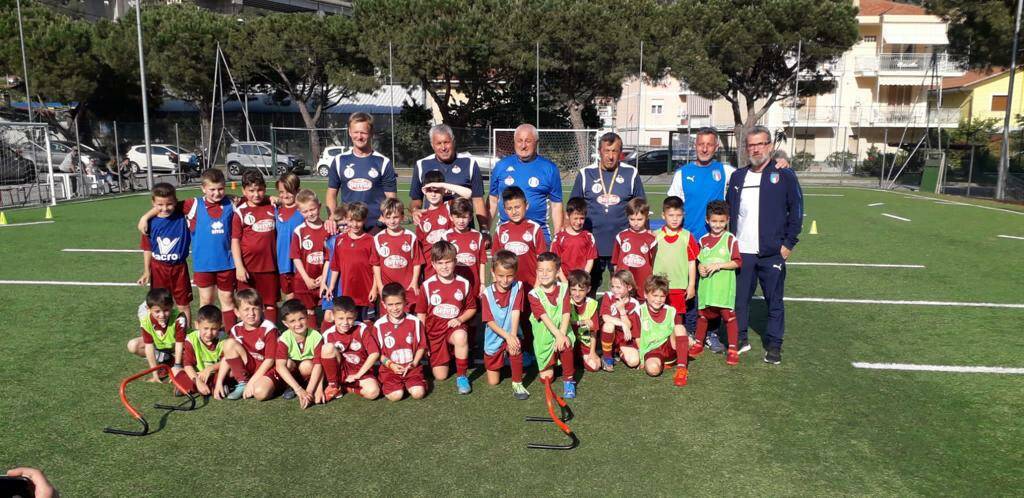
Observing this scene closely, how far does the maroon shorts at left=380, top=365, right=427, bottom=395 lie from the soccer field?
0.56 feet

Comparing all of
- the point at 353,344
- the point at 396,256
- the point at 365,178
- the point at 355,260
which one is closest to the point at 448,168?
the point at 365,178

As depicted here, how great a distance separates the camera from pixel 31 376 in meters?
5.39

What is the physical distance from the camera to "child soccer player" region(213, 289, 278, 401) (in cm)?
494

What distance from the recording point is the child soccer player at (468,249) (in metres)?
5.62

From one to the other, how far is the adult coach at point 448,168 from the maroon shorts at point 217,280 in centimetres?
176

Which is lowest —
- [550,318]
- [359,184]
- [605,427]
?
[605,427]

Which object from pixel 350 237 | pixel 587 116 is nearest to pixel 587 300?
pixel 350 237

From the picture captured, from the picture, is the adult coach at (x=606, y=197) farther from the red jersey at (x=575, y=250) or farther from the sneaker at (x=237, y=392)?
the sneaker at (x=237, y=392)

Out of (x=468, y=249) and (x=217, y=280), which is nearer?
(x=468, y=249)

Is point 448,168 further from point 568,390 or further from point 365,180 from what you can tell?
point 568,390

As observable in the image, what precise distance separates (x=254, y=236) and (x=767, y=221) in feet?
14.6

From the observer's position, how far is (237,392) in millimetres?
4988

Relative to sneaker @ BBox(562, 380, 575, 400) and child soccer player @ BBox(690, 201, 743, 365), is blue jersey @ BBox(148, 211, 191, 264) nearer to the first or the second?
sneaker @ BBox(562, 380, 575, 400)

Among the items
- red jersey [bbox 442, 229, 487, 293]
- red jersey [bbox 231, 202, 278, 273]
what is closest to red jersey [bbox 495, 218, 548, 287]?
red jersey [bbox 442, 229, 487, 293]
